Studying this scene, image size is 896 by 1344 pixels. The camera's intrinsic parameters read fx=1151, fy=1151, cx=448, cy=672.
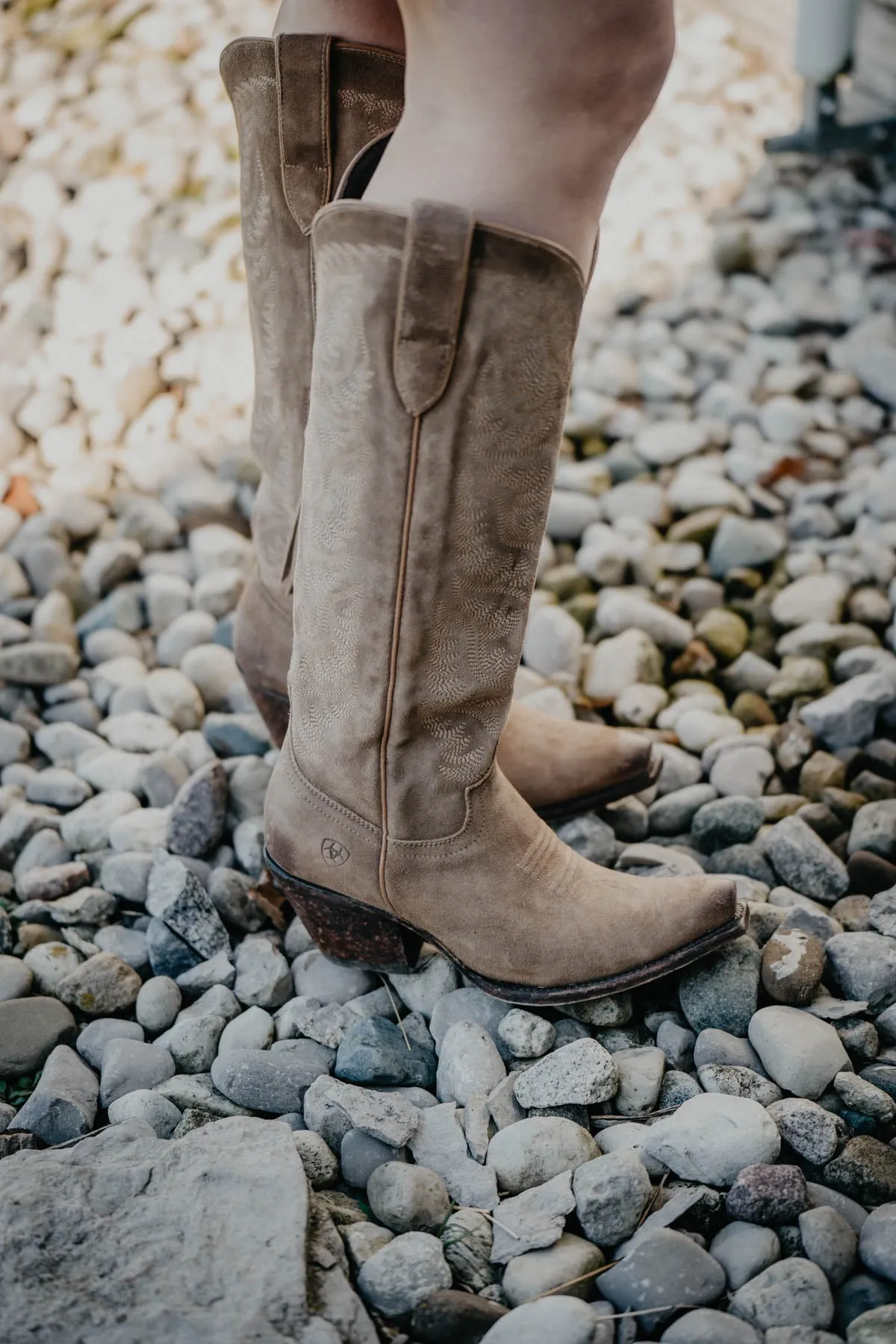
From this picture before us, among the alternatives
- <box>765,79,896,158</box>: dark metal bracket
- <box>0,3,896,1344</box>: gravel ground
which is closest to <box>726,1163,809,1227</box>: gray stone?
<box>0,3,896,1344</box>: gravel ground

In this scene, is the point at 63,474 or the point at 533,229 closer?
the point at 533,229

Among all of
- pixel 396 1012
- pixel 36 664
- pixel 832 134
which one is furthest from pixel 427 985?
pixel 832 134

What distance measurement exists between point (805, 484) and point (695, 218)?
124cm

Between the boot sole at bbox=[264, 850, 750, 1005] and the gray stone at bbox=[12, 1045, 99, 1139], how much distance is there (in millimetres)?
286

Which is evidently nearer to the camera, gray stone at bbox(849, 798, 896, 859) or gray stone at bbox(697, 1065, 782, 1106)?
gray stone at bbox(697, 1065, 782, 1106)

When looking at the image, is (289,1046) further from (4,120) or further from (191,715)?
(4,120)

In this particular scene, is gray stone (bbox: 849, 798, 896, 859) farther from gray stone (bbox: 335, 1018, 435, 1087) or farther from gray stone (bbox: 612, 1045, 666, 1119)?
gray stone (bbox: 335, 1018, 435, 1087)

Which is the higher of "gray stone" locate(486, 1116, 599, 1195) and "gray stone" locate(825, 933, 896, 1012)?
"gray stone" locate(825, 933, 896, 1012)

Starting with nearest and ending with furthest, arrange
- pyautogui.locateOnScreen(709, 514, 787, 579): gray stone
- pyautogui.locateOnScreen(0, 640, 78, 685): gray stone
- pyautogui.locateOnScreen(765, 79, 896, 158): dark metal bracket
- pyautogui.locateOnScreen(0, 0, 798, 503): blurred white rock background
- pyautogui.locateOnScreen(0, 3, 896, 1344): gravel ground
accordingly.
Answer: pyautogui.locateOnScreen(0, 3, 896, 1344): gravel ground < pyautogui.locateOnScreen(0, 640, 78, 685): gray stone < pyautogui.locateOnScreen(709, 514, 787, 579): gray stone < pyautogui.locateOnScreen(0, 0, 798, 503): blurred white rock background < pyautogui.locateOnScreen(765, 79, 896, 158): dark metal bracket

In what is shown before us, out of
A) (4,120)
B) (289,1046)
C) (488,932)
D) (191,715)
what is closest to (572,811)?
(488,932)

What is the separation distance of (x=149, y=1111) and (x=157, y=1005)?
6.5 inches

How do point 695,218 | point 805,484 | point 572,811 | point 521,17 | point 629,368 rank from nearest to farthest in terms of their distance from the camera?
point 521,17, point 572,811, point 805,484, point 629,368, point 695,218

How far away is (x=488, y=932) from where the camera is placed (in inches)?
48.5

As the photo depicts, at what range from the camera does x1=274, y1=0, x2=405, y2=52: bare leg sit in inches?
46.3
